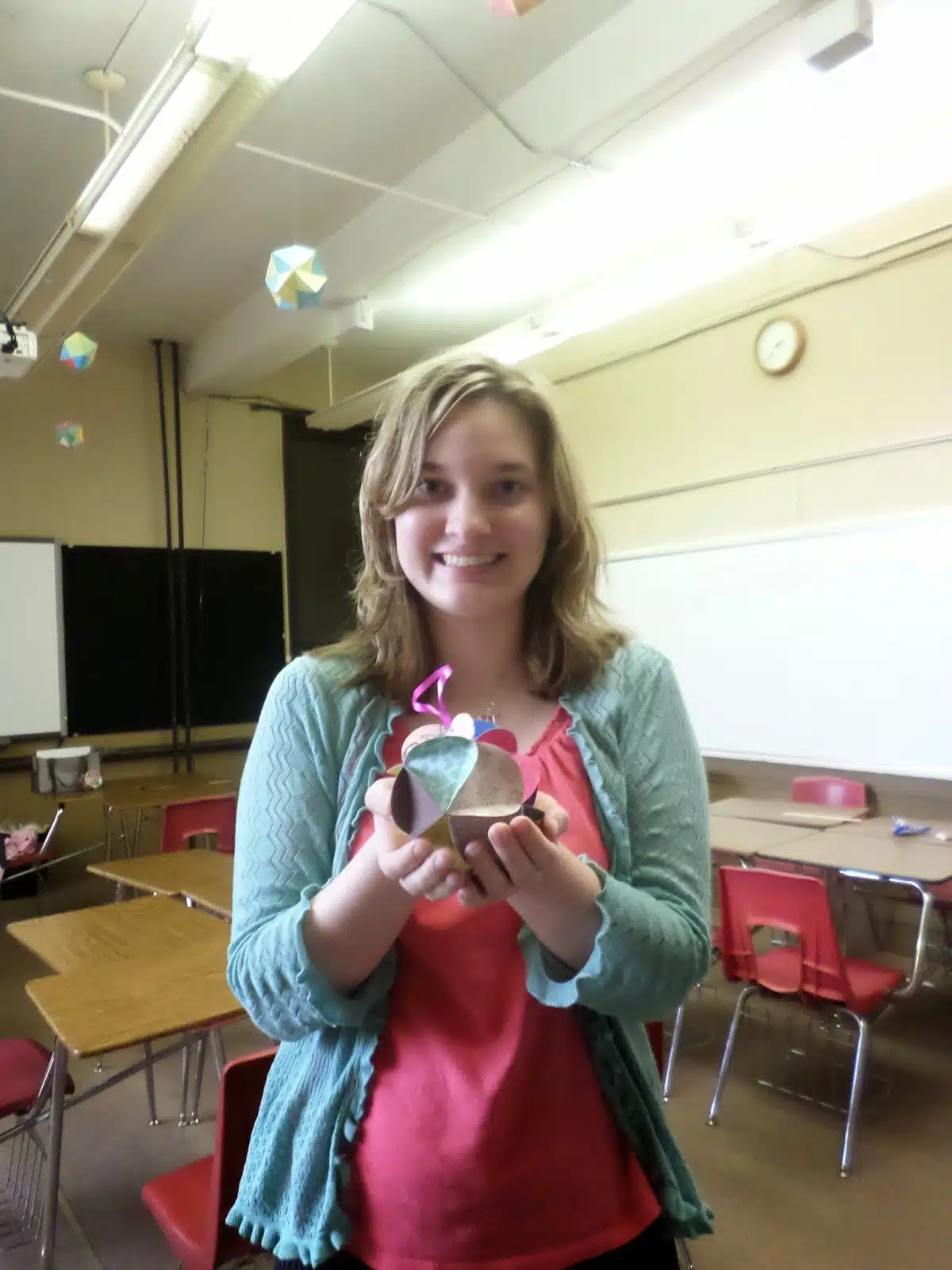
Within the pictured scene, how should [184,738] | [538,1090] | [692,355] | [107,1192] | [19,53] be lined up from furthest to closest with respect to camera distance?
[184,738]
[692,355]
[19,53]
[107,1192]
[538,1090]

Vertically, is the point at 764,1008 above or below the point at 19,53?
below

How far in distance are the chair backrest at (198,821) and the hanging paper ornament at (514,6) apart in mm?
3186

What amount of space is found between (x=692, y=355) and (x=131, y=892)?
4.04 m

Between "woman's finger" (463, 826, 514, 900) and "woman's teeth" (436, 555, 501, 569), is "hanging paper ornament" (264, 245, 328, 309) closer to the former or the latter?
"woman's teeth" (436, 555, 501, 569)

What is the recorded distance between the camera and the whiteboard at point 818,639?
13.2ft

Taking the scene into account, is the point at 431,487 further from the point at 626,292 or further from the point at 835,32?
the point at 626,292

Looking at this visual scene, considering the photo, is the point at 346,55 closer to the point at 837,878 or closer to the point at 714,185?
the point at 714,185

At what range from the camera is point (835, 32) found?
2.37 metres

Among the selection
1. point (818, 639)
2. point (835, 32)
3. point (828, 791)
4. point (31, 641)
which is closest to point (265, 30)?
point (835, 32)

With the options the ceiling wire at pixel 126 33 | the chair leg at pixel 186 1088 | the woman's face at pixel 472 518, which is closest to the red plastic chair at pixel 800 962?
the chair leg at pixel 186 1088

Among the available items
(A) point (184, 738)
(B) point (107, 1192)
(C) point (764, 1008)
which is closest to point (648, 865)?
(B) point (107, 1192)

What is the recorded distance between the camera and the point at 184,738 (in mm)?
6191

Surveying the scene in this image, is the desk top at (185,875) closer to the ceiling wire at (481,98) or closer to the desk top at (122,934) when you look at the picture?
the desk top at (122,934)

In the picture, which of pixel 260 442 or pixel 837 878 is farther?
pixel 260 442
